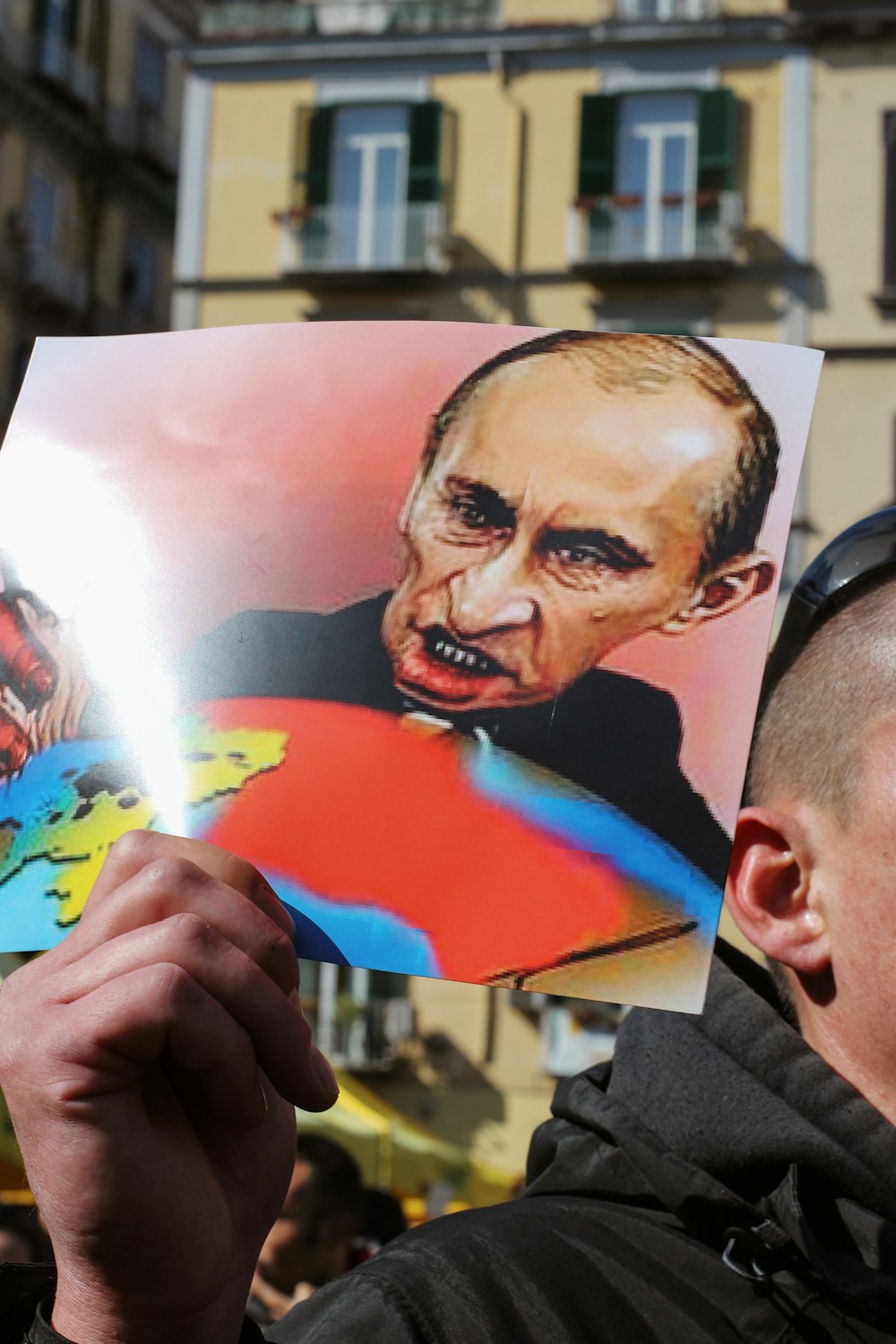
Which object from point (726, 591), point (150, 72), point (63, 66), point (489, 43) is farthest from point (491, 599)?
point (150, 72)

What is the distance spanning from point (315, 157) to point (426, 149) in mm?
1047

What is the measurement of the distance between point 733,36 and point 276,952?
582 inches

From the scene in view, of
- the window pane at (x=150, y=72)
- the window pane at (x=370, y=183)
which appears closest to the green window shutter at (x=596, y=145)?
the window pane at (x=370, y=183)

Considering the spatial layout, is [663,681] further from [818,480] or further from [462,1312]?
[818,480]

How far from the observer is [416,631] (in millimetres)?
1250

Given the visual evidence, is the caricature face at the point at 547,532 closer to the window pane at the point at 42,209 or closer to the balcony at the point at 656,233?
the balcony at the point at 656,233

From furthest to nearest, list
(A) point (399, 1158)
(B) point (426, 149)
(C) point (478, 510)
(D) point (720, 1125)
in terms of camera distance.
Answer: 1. (B) point (426, 149)
2. (A) point (399, 1158)
3. (D) point (720, 1125)
4. (C) point (478, 510)

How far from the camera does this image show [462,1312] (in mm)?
1249

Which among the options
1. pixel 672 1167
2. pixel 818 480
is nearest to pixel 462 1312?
pixel 672 1167

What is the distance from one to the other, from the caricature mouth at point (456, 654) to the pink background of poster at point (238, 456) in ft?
0.20

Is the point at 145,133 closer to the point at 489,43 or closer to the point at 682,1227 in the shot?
the point at 489,43

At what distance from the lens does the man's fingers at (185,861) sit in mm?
1098

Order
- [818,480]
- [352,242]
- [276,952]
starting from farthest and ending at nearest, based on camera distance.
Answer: [352,242] < [818,480] < [276,952]

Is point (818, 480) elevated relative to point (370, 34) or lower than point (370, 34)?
lower
